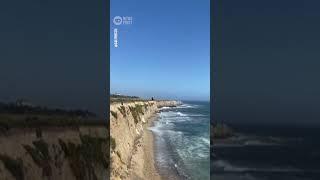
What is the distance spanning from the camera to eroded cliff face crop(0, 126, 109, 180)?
6.49m

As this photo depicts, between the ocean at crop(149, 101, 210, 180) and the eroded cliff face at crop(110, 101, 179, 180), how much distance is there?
195mm

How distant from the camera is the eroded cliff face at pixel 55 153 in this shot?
649 centimetres

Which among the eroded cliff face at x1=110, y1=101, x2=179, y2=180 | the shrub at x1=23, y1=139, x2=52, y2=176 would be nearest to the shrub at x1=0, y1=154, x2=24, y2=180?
the shrub at x1=23, y1=139, x2=52, y2=176

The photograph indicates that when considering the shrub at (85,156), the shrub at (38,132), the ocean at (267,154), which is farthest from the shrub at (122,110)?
the ocean at (267,154)

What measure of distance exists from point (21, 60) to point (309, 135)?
302 cm

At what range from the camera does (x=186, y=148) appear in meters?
6.35

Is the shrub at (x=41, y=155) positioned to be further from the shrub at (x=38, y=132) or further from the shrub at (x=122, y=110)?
the shrub at (x=122, y=110)

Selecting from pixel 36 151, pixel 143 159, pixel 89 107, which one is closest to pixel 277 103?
pixel 143 159

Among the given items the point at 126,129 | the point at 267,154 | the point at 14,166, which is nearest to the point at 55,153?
the point at 14,166

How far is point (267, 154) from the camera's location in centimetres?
624

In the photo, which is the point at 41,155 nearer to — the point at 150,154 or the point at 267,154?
the point at 150,154

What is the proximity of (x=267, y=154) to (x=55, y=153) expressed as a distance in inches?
86.9

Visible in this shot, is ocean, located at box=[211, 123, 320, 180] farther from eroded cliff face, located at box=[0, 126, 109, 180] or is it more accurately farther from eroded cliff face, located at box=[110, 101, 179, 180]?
eroded cliff face, located at box=[0, 126, 109, 180]

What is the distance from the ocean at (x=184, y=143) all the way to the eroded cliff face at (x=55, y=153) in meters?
0.63
